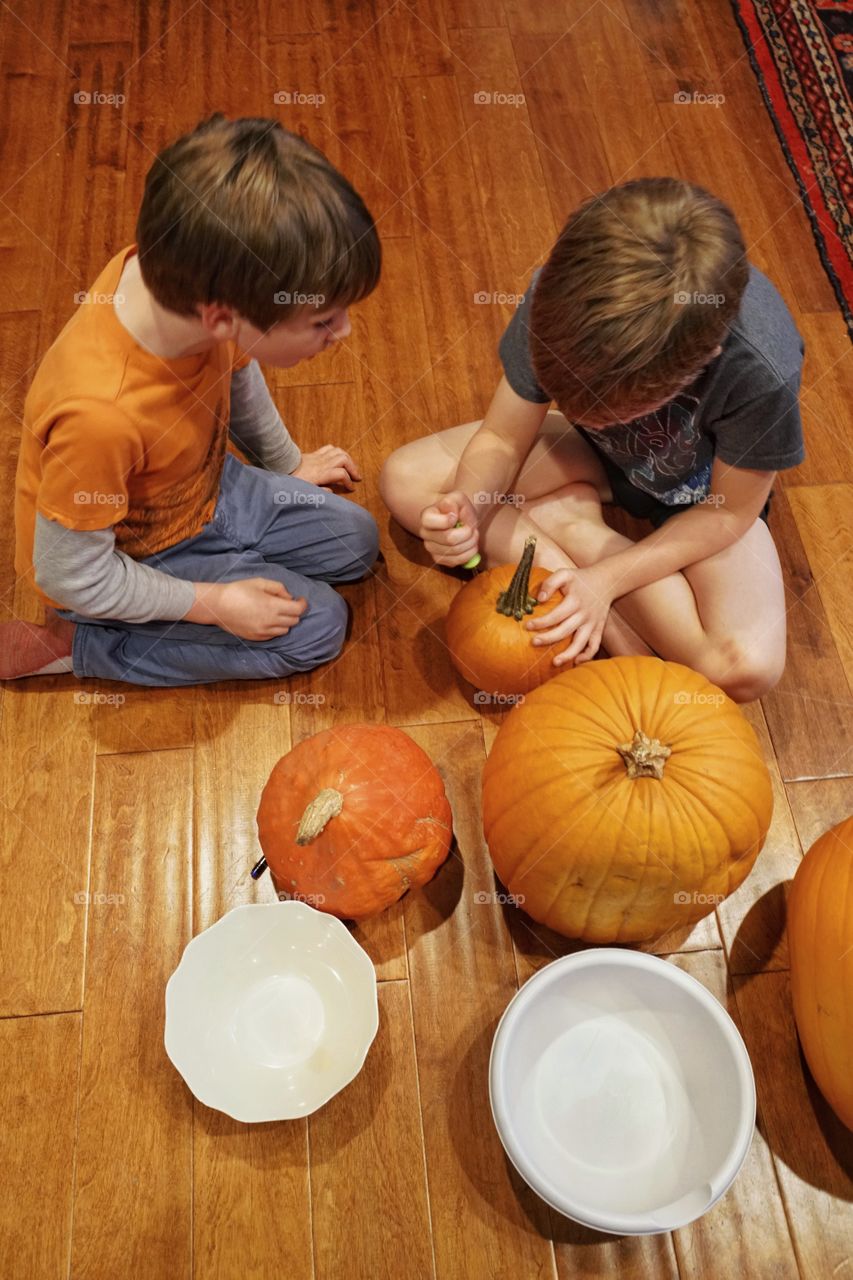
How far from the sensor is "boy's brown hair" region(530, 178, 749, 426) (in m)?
0.79

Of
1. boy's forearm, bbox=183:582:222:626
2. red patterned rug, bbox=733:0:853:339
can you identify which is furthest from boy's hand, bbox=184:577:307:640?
red patterned rug, bbox=733:0:853:339

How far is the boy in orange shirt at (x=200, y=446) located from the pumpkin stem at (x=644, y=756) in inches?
17.0

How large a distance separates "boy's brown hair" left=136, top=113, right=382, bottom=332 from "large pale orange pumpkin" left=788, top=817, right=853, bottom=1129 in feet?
2.26

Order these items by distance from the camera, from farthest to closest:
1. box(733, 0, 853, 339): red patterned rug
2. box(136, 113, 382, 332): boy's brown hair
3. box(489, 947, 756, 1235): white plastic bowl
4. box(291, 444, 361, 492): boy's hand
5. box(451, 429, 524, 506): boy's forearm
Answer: box(733, 0, 853, 339): red patterned rug < box(291, 444, 361, 492): boy's hand < box(451, 429, 524, 506): boy's forearm < box(489, 947, 756, 1235): white plastic bowl < box(136, 113, 382, 332): boy's brown hair

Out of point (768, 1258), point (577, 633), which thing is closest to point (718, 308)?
point (577, 633)

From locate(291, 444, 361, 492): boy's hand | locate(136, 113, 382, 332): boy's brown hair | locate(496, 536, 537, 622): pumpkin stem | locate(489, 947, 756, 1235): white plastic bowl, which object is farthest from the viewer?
locate(291, 444, 361, 492): boy's hand

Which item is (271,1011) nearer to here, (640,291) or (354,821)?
(354,821)

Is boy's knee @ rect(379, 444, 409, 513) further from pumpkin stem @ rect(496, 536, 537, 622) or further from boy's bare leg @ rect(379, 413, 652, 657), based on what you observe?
pumpkin stem @ rect(496, 536, 537, 622)

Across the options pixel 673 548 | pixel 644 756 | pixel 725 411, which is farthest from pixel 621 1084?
pixel 725 411

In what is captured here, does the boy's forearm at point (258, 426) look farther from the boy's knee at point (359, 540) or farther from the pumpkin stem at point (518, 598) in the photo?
the pumpkin stem at point (518, 598)

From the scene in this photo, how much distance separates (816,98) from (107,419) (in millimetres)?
1447

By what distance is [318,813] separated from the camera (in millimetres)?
940

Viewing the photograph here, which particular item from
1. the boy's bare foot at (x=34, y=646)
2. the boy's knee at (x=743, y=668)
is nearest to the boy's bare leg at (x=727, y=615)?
the boy's knee at (x=743, y=668)

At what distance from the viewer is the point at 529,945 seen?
1092mm
